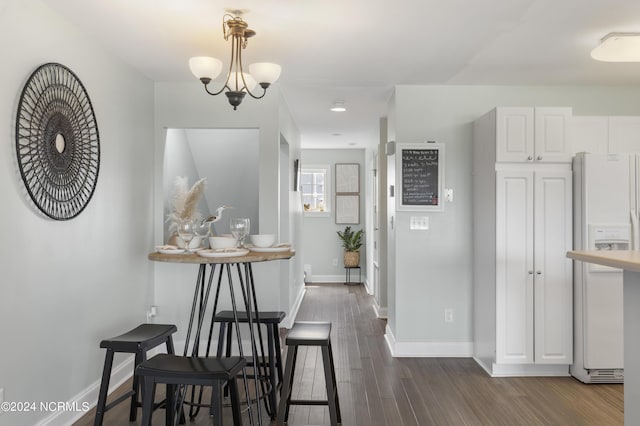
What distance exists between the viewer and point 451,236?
4.25m

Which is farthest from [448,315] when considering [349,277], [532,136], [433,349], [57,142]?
[349,277]

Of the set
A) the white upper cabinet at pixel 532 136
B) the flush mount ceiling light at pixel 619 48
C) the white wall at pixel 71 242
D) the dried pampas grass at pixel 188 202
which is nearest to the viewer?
the white wall at pixel 71 242

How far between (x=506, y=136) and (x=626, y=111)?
58.6 inches

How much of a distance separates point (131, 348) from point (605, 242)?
10.9ft

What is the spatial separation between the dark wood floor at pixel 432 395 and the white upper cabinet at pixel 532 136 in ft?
5.59

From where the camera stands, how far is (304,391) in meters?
3.40

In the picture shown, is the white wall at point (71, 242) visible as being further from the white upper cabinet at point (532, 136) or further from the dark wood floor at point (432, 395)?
the white upper cabinet at point (532, 136)

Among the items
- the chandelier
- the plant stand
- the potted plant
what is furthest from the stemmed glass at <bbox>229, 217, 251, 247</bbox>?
the plant stand

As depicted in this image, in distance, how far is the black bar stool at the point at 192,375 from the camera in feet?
6.69

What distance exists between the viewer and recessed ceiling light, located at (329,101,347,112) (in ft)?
16.0

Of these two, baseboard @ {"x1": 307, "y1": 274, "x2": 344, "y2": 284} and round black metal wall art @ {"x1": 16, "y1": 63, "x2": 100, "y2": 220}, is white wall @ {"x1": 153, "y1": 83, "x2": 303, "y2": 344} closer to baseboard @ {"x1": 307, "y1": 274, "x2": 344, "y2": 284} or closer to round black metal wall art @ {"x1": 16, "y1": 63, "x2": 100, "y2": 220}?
round black metal wall art @ {"x1": 16, "y1": 63, "x2": 100, "y2": 220}

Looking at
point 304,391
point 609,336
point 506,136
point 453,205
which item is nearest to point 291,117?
point 453,205

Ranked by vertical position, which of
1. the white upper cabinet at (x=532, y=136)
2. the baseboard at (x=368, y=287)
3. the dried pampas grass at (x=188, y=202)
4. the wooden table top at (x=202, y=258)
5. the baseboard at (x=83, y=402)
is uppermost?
the white upper cabinet at (x=532, y=136)

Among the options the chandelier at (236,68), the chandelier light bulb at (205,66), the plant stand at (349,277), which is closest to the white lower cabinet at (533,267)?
the chandelier at (236,68)
